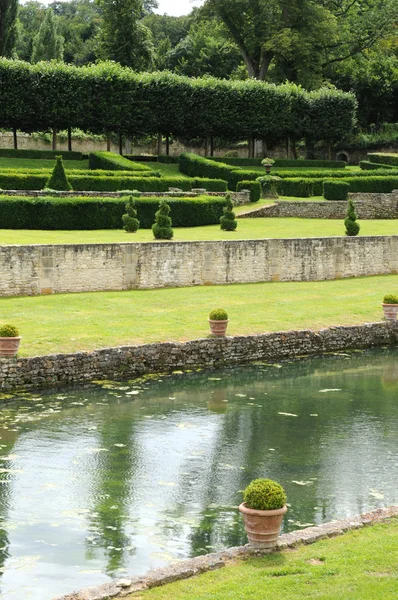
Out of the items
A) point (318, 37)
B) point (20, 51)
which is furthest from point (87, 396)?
point (20, 51)

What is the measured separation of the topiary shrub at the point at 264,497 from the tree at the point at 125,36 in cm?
7317

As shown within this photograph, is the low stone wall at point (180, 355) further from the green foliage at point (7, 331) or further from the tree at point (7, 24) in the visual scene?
the tree at point (7, 24)

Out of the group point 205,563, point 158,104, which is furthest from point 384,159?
point 205,563

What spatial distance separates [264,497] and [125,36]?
74758 millimetres

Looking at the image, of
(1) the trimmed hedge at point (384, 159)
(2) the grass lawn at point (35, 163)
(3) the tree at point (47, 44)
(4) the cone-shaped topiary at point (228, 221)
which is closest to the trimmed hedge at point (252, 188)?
(4) the cone-shaped topiary at point (228, 221)

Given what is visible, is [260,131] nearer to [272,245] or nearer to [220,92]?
[220,92]

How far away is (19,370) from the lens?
944 inches

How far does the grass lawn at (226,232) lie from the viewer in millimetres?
39375

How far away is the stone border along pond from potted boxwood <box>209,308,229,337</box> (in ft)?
45.3

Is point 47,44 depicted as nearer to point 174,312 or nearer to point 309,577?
point 174,312

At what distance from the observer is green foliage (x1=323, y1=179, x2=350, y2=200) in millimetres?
58781

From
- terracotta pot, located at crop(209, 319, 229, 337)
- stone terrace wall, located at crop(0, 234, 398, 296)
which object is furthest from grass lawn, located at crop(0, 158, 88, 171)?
terracotta pot, located at crop(209, 319, 229, 337)

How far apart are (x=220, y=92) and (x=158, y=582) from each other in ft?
216

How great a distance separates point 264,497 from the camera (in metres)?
12.6
